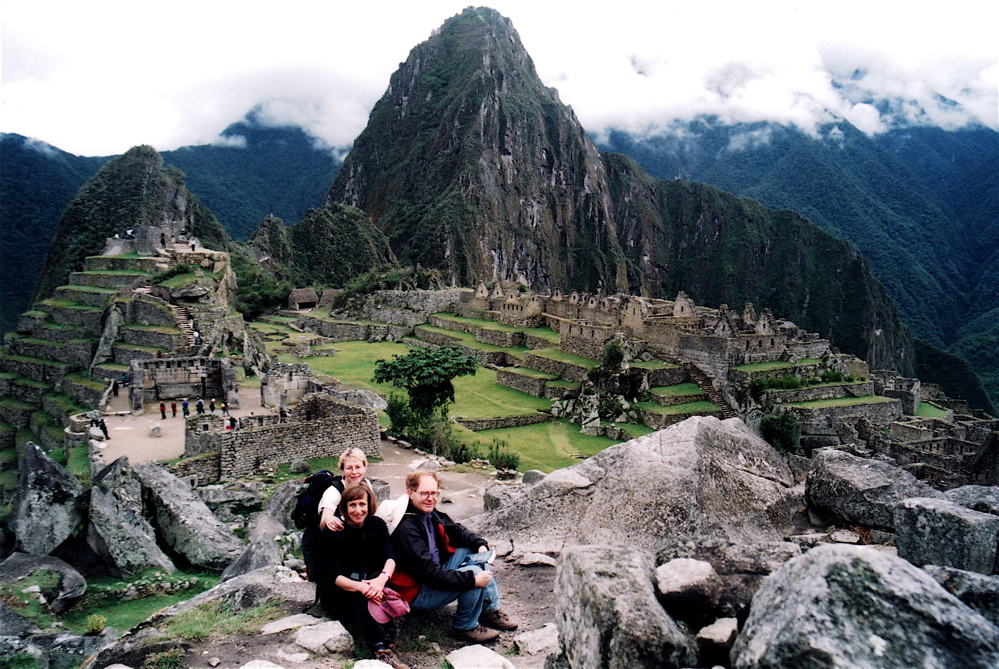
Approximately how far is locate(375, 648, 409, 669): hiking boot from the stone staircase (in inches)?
Result: 1091

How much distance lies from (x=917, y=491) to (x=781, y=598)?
375 cm

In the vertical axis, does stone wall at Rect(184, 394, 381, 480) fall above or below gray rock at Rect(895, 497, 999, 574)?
below

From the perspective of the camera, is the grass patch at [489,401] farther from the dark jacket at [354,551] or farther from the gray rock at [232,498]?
the dark jacket at [354,551]

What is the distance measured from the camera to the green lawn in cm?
2312

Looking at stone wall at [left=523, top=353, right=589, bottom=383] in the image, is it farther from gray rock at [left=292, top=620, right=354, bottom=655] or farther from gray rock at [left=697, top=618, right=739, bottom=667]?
gray rock at [left=697, top=618, right=739, bottom=667]

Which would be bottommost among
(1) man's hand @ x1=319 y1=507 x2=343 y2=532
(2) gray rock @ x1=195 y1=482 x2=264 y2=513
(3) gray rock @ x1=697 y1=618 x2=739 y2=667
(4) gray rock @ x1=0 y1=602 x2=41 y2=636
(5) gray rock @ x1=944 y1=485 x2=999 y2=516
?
(2) gray rock @ x1=195 y1=482 x2=264 y2=513

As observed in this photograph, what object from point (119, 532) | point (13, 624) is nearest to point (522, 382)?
point (119, 532)

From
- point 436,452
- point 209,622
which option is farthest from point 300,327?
point 209,622

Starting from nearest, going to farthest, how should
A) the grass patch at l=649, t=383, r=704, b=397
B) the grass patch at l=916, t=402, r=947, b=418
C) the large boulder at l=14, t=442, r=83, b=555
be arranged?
the large boulder at l=14, t=442, r=83, b=555 → the grass patch at l=649, t=383, r=704, b=397 → the grass patch at l=916, t=402, r=947, b=418

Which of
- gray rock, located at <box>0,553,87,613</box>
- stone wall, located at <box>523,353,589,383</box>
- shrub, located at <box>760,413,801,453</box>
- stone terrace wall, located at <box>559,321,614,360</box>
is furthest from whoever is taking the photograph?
stone terrace wall, located at <box>559,321,614,360</box>

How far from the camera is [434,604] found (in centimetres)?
515

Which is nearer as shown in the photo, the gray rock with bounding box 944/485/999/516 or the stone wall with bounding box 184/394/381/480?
the gray rock with bounding box 944/485/999/516

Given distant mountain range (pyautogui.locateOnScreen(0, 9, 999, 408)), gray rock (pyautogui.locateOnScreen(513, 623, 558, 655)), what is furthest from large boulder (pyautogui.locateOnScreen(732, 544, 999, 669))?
distant mountain range (pyautogui.locateOnScreen(0, 9, 999, 408))

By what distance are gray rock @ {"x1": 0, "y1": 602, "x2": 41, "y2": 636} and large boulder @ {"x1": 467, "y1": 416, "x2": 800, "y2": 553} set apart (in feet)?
14.3
